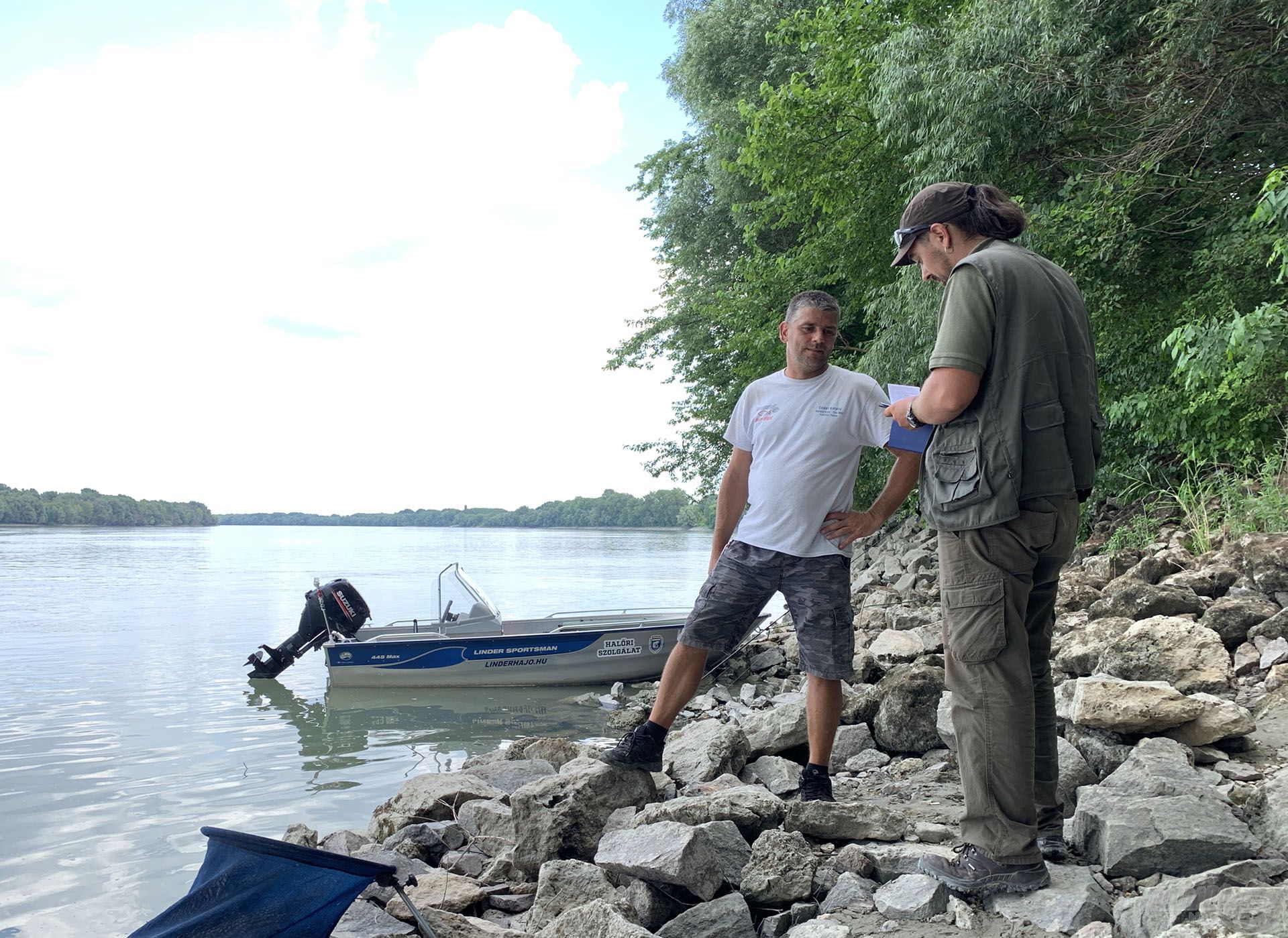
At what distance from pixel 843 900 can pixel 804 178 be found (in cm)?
1332

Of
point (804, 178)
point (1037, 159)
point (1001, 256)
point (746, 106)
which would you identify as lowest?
point (1001, 256)

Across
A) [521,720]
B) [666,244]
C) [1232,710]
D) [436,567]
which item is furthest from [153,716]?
[436,567]

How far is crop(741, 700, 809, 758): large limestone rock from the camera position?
5.02m

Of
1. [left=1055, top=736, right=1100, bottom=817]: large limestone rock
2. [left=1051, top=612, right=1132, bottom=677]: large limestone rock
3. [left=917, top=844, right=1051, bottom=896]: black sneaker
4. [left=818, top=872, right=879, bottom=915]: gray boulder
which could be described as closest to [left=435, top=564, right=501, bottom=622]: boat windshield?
[left=1051, top=612, right=1132, bottom=677]: large limestone rock

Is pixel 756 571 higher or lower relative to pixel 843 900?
higher

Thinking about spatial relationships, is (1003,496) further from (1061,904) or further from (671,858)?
(671,858)

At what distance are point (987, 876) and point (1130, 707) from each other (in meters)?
1.60

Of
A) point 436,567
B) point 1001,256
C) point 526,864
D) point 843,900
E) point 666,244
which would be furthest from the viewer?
point 436,567

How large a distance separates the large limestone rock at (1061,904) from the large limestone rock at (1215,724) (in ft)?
4.74

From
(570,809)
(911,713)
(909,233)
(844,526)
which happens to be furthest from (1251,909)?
(911,713)

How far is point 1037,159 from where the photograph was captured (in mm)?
11102

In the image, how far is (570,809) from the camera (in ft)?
12.5

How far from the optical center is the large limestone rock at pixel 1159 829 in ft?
9.20

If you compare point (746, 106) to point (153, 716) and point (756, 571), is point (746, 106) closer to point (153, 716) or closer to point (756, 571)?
point (153, 716)
